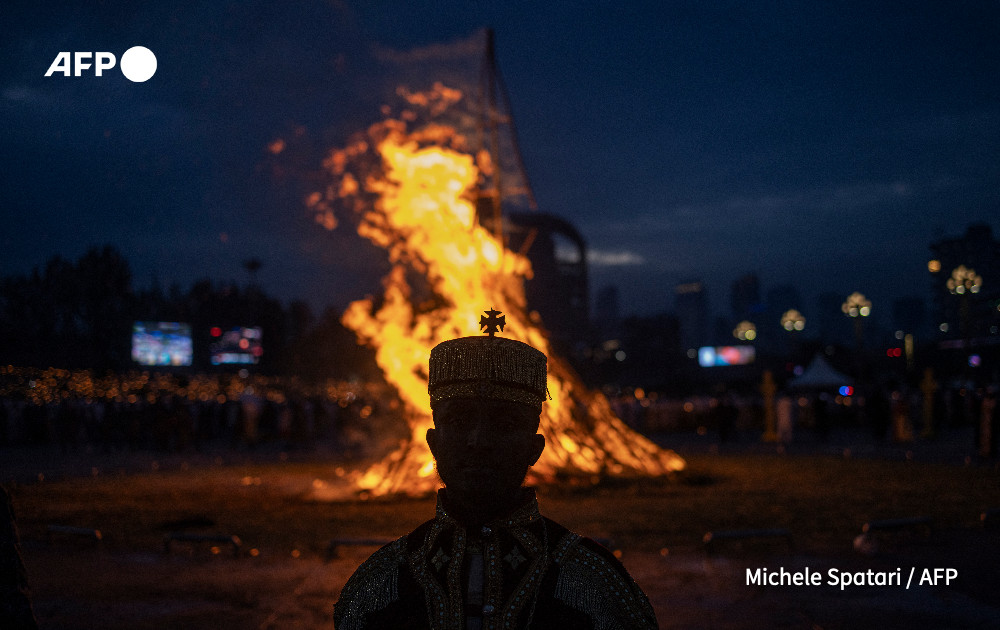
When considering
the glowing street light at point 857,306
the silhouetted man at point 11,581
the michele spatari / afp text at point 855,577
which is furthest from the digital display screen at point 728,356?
the silhouetted man at point 11,581

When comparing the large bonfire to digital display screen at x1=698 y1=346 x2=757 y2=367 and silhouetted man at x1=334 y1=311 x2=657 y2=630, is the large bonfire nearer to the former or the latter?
silhouetted man at x1=334 y1=311 x2=657 y2=630

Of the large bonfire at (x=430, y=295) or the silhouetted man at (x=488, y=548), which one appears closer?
the silhouetted man at (x=488, y=548)

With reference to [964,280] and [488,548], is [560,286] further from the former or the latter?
[488,548]

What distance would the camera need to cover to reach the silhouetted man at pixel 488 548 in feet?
6.64

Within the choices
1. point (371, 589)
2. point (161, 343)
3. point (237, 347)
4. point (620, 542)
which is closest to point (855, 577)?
point (620, 542)

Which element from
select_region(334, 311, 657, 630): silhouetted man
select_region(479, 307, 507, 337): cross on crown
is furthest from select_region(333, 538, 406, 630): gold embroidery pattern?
select_region(479, 307, 507, 337): cross on crown

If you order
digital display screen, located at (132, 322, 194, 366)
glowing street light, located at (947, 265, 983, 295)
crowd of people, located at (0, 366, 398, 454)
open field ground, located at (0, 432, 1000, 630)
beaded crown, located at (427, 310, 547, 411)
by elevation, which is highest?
glowing street light, located at (947, 265, 983, 295)

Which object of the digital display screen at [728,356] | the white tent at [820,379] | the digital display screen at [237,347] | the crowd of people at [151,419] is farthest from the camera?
the digital display screen at [728,356]

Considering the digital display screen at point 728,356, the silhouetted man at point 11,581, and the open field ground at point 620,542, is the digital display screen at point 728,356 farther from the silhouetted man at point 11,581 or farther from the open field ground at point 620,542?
the silhouetted man at point 11,581

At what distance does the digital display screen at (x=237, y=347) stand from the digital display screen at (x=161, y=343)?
3625 millimetres

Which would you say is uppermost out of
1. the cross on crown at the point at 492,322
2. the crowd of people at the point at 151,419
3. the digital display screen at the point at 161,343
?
the digital display screen at the point at 161,343

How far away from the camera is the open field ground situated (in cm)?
652

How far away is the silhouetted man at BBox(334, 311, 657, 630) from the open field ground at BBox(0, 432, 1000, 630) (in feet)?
14.9

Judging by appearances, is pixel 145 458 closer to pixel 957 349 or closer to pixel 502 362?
pixel 502 362
